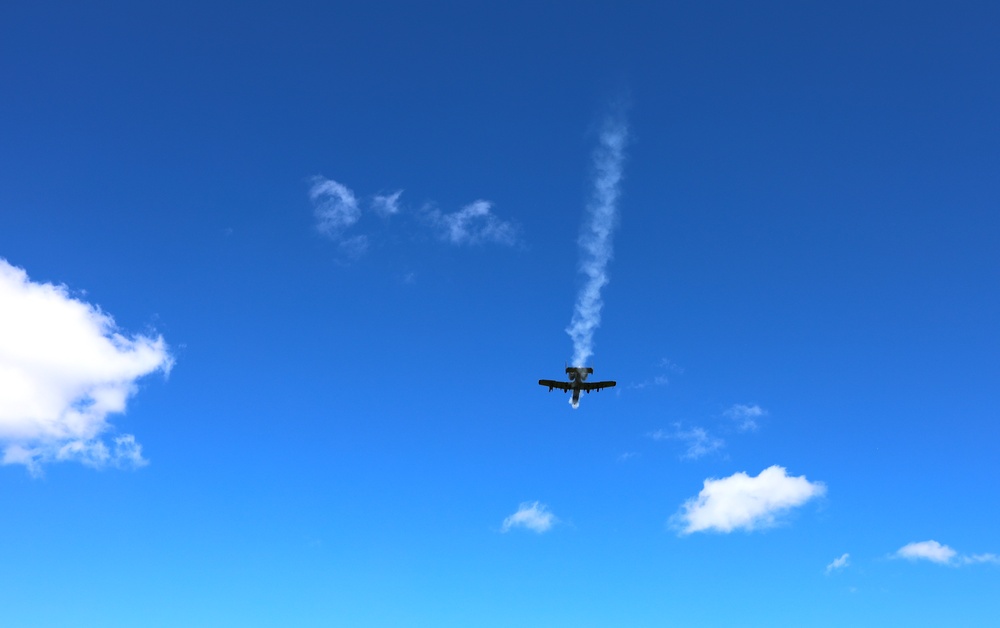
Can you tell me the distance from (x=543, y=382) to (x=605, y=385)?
8.49 m

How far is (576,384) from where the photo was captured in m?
91.4

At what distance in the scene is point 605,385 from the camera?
303 ft

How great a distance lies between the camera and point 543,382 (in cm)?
9369

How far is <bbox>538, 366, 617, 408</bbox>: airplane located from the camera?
89188mm

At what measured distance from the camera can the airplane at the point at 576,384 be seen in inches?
3511
